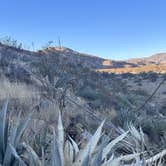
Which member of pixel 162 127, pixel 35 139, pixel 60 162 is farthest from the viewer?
pixel 162 127

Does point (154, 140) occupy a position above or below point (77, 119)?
below

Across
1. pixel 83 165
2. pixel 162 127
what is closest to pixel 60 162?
pixel 83 165

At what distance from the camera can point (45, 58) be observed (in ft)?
45.4

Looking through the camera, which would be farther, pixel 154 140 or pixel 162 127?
pixel 162 127

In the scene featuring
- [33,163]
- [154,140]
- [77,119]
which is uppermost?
[33,163]

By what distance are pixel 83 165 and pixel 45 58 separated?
11797 millimetres

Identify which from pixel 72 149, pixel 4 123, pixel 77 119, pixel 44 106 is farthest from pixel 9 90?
pixel 72 149

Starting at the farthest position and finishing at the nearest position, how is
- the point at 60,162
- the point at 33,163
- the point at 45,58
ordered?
the point at 45,58 → the point at 33,163 → the point at 60,162

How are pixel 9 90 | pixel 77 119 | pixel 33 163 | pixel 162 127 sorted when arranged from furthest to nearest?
1. pixel 9 90
2. pixel 162 127
3. pixel 77 119
4. pixel 33 163

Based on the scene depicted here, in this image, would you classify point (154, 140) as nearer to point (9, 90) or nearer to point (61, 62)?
point (9, 90)

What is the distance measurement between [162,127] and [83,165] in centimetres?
618

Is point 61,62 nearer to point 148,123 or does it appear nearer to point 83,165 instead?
point 148,123

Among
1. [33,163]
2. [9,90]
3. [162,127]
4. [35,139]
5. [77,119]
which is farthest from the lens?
[9,90]

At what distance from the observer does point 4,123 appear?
3.07 m
